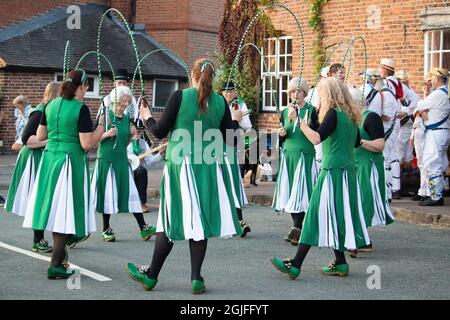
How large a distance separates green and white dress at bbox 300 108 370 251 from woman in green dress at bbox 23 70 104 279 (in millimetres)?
2055

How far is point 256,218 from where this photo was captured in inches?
472

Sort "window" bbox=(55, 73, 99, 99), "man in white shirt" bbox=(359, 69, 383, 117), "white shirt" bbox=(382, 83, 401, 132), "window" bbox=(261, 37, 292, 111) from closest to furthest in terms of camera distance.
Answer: "man in white shirt" bbox=(359, 69, 383, 117)
"white shirt" bbox=(382, 83, 401, 132)
"window" bbox=(261, 37, 292, 111)
"window" bbox=(55, 73, 99, 99)

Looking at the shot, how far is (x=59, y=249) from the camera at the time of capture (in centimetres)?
746

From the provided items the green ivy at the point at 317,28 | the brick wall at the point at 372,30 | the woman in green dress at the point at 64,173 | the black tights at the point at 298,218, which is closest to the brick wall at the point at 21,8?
the brick wall at the point at 372,30

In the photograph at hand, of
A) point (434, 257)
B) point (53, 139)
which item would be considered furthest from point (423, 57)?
point (53, 139)

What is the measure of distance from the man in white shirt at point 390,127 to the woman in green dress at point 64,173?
16.9ft

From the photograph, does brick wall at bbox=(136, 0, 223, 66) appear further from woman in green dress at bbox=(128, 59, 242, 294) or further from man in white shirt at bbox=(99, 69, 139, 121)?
woman in green dress at bbox=(128, 59, 242, 294)

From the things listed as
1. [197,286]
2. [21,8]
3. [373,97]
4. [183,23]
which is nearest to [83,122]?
[197,286]

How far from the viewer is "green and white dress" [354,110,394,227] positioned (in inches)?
357

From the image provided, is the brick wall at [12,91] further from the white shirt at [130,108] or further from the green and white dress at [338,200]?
the green and white dress at [338,200]

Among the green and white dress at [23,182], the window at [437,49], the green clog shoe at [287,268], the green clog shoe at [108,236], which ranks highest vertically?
the window at [437,49]

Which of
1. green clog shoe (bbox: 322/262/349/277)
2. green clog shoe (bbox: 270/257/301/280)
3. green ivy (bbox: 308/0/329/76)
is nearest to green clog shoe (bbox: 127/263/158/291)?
green clog shoe (bbox: 270/257/301/280)

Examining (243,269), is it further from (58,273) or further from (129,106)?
(129,106)

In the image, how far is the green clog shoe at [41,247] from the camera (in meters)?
8.91
